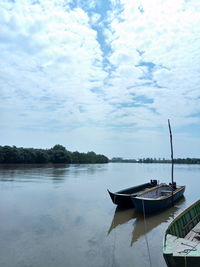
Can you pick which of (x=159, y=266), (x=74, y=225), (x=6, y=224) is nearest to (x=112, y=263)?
(x=159, y=266)

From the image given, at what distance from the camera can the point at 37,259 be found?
22.9 ft

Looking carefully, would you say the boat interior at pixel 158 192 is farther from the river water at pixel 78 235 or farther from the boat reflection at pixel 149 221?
the boat reflection at pixel 149 221

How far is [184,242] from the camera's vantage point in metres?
6.38

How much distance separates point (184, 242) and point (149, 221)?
541cm

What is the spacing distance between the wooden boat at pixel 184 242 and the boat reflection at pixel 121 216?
354cm

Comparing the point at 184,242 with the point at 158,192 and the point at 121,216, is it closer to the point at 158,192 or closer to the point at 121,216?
the point at 121,216

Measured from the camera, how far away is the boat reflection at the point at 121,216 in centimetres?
1122

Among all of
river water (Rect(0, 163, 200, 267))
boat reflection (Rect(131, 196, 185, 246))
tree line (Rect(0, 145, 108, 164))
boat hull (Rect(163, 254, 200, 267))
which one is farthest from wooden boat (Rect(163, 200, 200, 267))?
tree line (Rect(0, 145, 108, 164))

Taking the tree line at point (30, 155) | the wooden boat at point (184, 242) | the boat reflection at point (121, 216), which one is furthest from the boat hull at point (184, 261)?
the tree line at point (30, 155)

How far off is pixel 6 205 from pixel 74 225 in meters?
6.10

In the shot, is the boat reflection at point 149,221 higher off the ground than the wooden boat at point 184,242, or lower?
lower

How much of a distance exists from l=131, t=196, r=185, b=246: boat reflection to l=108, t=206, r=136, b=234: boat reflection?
1.65 feet

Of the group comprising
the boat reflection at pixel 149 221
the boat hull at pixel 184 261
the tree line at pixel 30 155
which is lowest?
the boat reflection at pixel 149 221

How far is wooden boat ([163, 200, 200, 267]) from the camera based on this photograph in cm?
519
